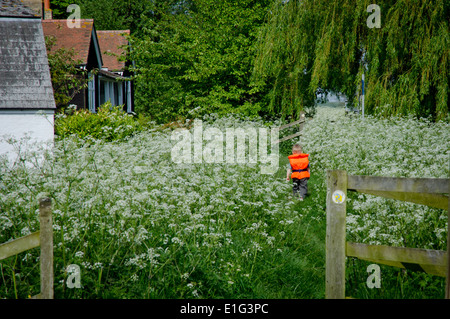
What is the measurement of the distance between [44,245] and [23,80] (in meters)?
10.9

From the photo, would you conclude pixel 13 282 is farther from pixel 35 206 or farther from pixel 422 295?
pixel 422 295

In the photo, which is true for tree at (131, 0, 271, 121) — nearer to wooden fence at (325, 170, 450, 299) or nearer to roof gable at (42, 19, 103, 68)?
roof gable at (42, 19, 103, 68)

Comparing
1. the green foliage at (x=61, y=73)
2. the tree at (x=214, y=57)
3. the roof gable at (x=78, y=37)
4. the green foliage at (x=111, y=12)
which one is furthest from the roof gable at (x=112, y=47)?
the green foliage at (x=111, y=12)

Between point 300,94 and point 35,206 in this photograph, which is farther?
point 300,94

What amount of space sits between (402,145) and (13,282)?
7.65 metres

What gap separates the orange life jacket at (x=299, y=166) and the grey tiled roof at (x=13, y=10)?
9988mm

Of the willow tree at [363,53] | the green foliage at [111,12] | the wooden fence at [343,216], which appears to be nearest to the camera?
the wooden fence at [343,216]

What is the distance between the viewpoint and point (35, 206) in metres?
4.76

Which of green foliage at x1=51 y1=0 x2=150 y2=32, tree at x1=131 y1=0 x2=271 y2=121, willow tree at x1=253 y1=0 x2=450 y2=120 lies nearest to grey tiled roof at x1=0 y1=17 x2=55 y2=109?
tree at x1=131 y1=0 x2=271 y2=121

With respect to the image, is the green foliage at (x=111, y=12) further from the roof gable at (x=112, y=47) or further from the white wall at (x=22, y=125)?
the white wall at (x=22, y=125)

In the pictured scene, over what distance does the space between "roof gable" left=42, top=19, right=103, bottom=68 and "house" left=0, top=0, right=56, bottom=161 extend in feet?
19.6

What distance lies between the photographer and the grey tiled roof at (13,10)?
13.4 metres

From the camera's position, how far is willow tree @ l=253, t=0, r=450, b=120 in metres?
12.5
